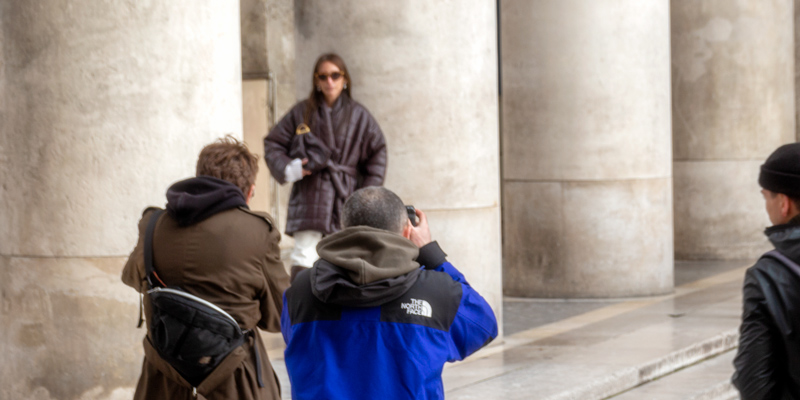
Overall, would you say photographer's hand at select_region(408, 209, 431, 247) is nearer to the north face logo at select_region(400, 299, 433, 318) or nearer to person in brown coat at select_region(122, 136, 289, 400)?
the north face logo at select_region(400, 299, 433, 318)

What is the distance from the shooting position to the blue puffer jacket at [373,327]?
3152 millimetres

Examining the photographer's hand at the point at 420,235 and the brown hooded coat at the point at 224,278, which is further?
the brown hooded coat at the point at 224,278

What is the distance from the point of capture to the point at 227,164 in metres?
4.08

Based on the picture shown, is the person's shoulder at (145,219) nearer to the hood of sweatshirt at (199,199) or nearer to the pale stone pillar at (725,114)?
the hood of sweatshirt at (199,199)

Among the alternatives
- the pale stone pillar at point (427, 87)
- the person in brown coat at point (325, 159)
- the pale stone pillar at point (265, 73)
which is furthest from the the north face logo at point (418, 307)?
the pale stone pillar at point (265, 73)

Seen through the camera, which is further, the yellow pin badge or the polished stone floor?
the yellow pin badge

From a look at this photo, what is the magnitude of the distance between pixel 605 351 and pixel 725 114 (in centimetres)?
702

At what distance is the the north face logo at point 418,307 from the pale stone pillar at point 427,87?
4694 millimetres

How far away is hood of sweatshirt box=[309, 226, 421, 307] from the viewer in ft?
10.2

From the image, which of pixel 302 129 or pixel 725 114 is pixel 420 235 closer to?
pixel 302 129

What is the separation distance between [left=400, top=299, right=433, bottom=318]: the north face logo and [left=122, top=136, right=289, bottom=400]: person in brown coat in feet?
3.22

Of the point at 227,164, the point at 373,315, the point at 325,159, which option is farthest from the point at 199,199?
the point at 325,159

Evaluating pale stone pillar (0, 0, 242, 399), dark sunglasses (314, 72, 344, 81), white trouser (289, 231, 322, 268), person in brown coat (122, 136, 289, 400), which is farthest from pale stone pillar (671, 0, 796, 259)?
person in brown coat (122, 136, 289, 400)

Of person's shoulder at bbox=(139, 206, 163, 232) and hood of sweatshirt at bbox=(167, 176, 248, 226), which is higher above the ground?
hood of sweatshirt at bbox=(167, 176, 248, 226)
